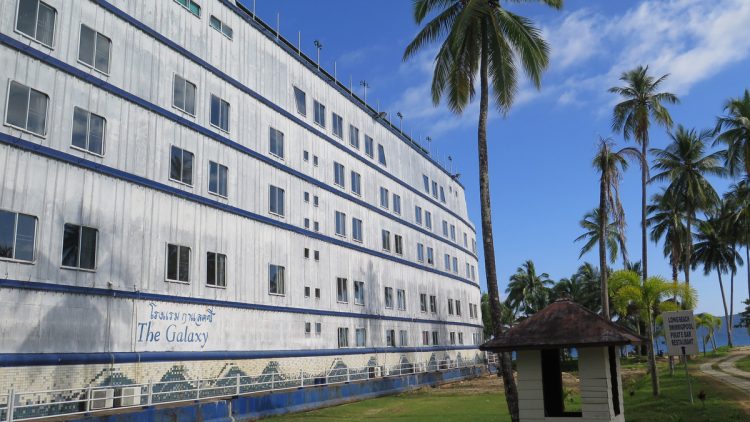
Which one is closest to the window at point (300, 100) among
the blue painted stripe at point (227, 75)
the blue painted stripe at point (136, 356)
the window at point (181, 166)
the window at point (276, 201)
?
the blue painted stripe at point (227, 75)

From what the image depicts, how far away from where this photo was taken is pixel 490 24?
22.2 meters

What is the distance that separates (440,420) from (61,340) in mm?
13467

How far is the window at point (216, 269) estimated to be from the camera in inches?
1004

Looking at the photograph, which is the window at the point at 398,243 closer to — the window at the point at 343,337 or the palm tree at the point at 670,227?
the window at the point at 343,337

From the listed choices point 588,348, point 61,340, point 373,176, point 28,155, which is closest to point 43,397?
point 61,340

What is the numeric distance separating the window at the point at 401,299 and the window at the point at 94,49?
2700 centimetres

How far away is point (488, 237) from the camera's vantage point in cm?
2028

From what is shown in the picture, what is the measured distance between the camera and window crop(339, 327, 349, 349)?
35.0m

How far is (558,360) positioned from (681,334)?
994 centimetres

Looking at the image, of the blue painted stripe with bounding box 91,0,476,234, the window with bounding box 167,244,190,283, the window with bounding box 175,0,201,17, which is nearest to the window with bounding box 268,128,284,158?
the blue painted stripe with bounding box 91,0,476,234

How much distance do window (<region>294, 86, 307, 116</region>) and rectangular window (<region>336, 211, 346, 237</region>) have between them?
21.5ft

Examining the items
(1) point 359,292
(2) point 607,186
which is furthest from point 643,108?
(1) point 359,292

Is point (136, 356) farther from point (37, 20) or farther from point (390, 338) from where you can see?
point (390, 338)

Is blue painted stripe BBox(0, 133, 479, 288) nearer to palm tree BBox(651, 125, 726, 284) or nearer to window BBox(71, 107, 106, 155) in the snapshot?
window BBox(71, 107, 106, 155)
